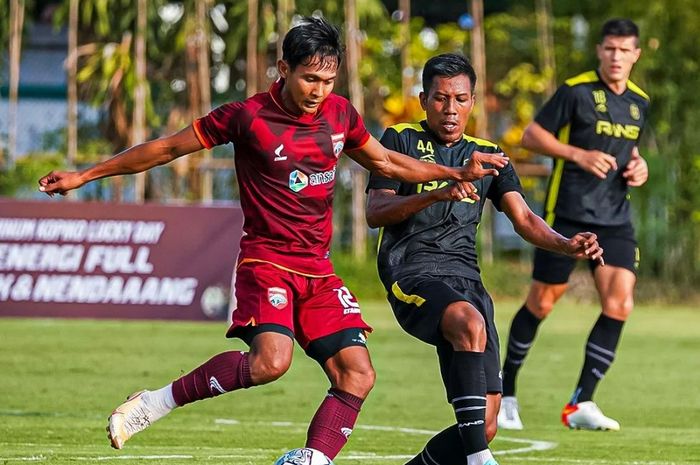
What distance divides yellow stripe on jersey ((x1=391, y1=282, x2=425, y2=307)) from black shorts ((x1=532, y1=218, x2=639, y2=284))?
3.45 m

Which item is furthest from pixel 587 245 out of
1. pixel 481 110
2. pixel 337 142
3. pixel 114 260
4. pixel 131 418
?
pixel 481 110

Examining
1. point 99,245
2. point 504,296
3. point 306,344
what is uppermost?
point 306,344

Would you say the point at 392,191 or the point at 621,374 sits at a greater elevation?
the point at 392,191

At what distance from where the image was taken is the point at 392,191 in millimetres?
7703

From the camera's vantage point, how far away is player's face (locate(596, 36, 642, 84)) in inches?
428

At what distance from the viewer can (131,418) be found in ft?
23.3

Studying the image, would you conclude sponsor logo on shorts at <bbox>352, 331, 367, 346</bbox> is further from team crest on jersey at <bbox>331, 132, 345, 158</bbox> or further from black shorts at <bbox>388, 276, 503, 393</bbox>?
team crest on jersey at <bbox>331, 132, 345, 158</bbox>

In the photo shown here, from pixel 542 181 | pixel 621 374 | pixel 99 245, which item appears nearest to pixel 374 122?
pixel 542 181

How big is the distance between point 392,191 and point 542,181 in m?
18.4

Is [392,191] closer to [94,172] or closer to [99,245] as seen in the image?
[94,172]

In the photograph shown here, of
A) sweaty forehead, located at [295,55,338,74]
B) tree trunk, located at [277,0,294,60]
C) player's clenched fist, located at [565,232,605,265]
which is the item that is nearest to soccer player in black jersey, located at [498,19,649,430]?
player's clenched fist, located at [565,232,605,265]

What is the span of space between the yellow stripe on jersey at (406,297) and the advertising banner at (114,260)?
36.9 ft

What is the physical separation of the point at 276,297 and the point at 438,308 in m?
0.78

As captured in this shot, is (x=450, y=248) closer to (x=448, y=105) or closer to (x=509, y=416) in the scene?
(x=448, y=105)
